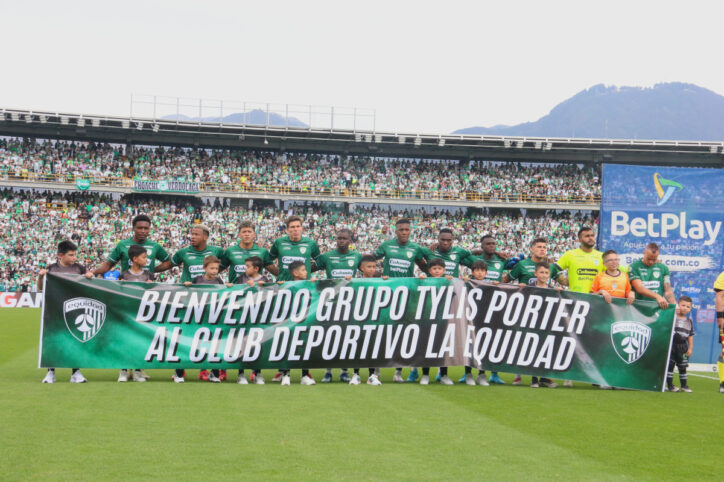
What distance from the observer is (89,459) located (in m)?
5.29

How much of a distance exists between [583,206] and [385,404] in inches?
1640

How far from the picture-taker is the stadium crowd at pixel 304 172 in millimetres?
45688

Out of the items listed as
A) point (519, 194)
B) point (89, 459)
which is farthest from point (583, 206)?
point (89, 459)

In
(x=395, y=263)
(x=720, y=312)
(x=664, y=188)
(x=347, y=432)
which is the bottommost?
(x=347, y=432)

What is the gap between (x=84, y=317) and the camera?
33.4 feet

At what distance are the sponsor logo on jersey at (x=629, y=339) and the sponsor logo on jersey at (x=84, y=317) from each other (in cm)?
742

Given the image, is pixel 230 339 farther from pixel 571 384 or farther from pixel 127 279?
pixel 571 384

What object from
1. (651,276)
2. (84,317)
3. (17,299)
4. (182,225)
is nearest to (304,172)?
(182,225)

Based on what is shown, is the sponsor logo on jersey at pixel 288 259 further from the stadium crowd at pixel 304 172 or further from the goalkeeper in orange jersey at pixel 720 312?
the stadium crowd at pixel 304 172

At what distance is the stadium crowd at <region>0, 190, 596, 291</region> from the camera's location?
1606 inches

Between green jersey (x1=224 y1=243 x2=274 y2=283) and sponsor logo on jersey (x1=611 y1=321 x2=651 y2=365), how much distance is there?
529cm

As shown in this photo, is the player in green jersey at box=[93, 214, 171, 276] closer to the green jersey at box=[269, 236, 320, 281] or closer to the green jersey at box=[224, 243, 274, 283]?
the green jersey at box=[224, 243, 274, 283]

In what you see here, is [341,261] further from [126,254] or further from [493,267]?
[126,254]

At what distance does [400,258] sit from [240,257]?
2451mm
